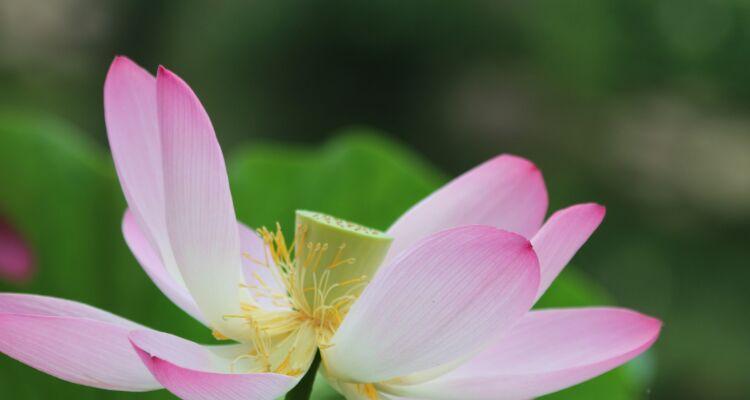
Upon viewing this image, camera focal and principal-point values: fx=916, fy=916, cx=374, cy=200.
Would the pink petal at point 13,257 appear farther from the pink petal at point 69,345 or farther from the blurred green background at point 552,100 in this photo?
the blurred green background at point 552,100

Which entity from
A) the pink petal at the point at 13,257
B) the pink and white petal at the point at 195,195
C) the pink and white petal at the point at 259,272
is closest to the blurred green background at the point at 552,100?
the pink petal at the point at 13,257

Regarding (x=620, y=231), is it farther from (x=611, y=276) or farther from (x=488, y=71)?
(x=488, y=71)

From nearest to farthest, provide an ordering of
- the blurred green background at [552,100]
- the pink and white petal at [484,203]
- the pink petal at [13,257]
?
the pink and white petal at [484,203] < the pink petal at [13,257] < the blurred green background at [552,100]

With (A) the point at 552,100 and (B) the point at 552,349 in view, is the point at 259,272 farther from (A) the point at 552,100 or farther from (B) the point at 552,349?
(A) the point at 552,100

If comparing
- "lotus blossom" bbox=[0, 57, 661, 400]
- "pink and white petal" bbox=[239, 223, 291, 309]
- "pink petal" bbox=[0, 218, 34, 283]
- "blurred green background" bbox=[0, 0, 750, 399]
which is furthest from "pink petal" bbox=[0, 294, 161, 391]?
"blurred green background" bbox=[0, 0, 750, 399]

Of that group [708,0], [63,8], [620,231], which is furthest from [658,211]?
[63,8]

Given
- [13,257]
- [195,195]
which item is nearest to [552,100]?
[13,257]

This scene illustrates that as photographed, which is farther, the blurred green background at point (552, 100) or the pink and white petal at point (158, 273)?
the blurred green background at point (552, 100)
